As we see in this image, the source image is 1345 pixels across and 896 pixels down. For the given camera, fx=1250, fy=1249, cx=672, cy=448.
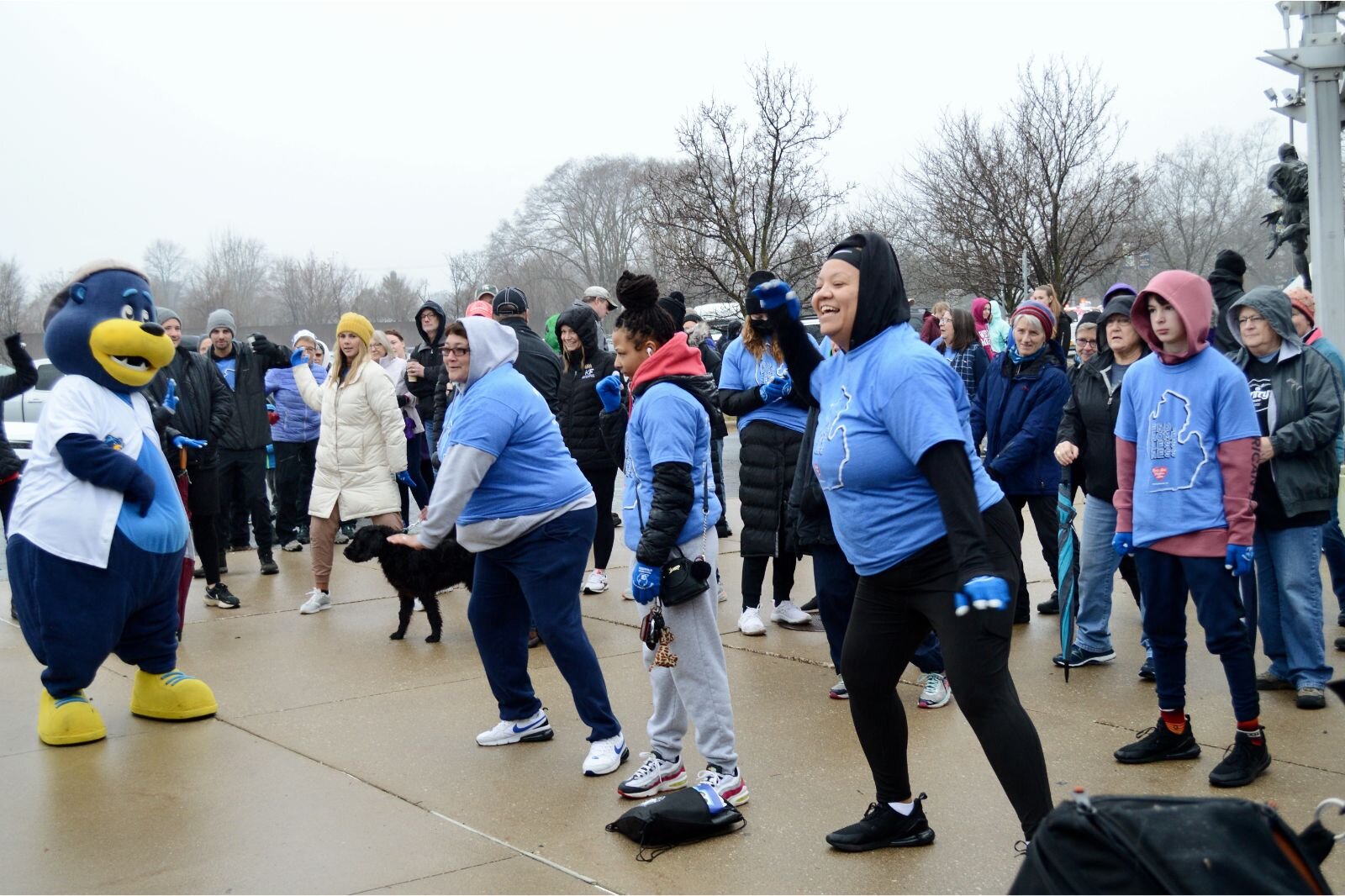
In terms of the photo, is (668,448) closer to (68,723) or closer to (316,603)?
(68,723)

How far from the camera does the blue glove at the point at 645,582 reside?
4.32m

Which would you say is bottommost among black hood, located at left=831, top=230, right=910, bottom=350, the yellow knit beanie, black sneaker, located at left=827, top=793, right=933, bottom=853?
black sneaker, located at left=827, top=793, right=933, bottom=853

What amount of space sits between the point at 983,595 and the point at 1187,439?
183 centimetres

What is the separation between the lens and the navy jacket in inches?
267

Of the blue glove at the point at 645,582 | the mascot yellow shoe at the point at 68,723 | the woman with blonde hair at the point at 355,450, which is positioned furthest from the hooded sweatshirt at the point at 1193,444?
the woman with blonde hair at the point at 355,450

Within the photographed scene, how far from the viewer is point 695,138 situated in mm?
26953

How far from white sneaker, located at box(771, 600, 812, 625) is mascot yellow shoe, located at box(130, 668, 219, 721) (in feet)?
10.6

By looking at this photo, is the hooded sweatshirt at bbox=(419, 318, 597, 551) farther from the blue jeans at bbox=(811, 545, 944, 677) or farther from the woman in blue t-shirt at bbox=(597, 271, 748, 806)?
the blue jeans at bbox=(811, 545, 944, 677)

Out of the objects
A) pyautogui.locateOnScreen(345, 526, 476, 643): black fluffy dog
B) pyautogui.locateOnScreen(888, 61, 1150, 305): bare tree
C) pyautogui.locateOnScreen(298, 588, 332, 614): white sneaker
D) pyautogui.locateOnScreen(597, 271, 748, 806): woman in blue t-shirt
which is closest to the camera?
pyautogui.locateOnScreen(597, 271, 748, 806): woman in blue t-shirt

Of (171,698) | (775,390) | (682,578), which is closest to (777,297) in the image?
(682,578)

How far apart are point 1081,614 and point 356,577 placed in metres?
5.63

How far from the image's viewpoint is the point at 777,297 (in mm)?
4016

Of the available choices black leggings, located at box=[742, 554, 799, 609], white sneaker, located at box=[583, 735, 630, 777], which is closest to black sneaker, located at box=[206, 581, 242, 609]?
black leggings, located at box=[742, 554, 799, 609]

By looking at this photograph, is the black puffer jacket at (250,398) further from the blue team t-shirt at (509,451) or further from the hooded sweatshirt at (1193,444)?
the hooded sweatshirt at (1193,444)
